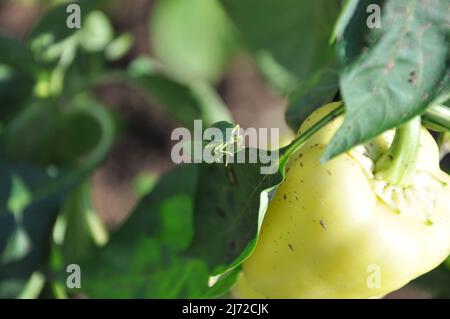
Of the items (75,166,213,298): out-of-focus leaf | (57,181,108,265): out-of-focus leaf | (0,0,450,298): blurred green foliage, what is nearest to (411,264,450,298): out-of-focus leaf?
(0,0,450,298): blurred green foliage

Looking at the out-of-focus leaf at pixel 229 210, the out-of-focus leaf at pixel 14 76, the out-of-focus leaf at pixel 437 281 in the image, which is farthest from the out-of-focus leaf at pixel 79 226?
the out-of-focus leaf at pixel 437 281

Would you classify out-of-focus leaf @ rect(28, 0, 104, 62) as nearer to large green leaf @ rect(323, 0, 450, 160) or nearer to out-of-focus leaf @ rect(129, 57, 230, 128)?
out-of-focus leaf @ rect(129, 57, 230, 128)

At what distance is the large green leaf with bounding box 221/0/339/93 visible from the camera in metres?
1.00

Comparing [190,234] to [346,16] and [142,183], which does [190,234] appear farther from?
[142,183]

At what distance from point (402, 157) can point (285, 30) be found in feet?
1.77

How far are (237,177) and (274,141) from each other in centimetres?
16

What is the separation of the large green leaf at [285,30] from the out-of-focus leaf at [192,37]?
37cm

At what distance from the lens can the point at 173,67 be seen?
1506 millimetres

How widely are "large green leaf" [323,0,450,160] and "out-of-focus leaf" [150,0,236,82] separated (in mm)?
1006

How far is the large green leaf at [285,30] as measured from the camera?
3.27 ft

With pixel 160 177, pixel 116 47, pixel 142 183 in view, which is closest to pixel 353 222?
pixel 160 177

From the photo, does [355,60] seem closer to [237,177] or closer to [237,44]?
[237,177]

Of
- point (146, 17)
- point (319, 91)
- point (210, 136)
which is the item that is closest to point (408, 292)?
point (319, 91)

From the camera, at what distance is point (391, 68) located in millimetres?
493
